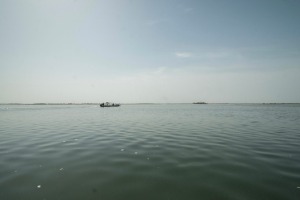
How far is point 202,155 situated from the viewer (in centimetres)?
1084

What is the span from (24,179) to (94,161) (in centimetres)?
317

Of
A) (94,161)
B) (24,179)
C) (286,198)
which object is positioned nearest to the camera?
(286,198)

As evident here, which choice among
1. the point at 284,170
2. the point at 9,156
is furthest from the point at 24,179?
the point at 284,170

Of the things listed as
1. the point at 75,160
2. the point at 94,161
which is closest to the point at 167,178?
the point at 94,161

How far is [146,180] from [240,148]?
8111 mm

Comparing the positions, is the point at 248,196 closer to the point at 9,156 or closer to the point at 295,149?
the point at 295,149

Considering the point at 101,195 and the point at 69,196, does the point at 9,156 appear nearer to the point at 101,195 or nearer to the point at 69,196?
the point at 69,196

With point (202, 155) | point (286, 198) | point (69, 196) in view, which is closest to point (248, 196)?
point (286, 198)

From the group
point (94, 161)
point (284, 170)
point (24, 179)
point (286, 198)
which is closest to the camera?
point (286, 198)

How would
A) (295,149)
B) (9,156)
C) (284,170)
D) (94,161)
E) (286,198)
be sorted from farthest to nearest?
1. (295,149)
2. (9,156)
3. (94,161)
4. (284,170)
5. (286,198)

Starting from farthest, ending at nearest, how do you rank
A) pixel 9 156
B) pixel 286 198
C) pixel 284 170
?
pixel 9 156 → pixel 284 170 → pixel 286 198

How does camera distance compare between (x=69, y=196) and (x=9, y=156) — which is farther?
(x=9, y=156)

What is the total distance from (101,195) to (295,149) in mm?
12847

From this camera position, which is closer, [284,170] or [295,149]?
[284,170]
